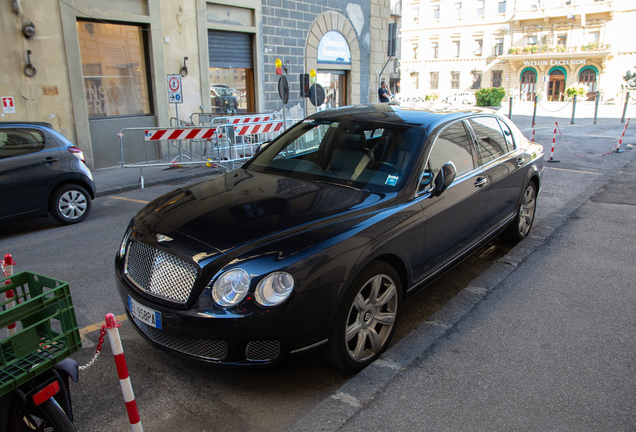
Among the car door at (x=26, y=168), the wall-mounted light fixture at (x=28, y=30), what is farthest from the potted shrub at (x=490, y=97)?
the car door at (x=26, y=168)

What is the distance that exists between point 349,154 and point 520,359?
2.02m

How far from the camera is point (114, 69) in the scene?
1258cm

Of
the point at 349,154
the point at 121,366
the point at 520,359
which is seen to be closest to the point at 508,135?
the point at 349,154

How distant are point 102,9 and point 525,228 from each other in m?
10.9

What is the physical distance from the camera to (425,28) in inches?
2361

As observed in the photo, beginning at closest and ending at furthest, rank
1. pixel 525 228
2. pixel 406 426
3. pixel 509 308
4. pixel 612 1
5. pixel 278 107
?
pixel 406 426
pixel 509 308
pixel 525 228
pixel 278 107
pixel 612 1

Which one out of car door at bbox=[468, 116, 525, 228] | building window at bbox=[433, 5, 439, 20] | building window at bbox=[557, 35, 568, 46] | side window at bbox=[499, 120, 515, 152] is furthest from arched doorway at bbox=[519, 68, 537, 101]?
car door at bbox=[468, 116, 525, 228]

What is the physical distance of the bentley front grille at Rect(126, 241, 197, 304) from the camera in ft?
9.40

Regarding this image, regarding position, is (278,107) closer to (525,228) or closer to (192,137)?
(192,137)

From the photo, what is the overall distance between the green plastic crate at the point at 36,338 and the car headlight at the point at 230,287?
2.41 feet

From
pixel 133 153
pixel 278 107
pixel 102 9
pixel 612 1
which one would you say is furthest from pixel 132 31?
pixel 612 1

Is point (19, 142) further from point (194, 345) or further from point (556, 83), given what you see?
point (556, 83)

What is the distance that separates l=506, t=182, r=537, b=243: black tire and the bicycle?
15.5 ft

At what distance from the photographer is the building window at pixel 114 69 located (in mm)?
11945
